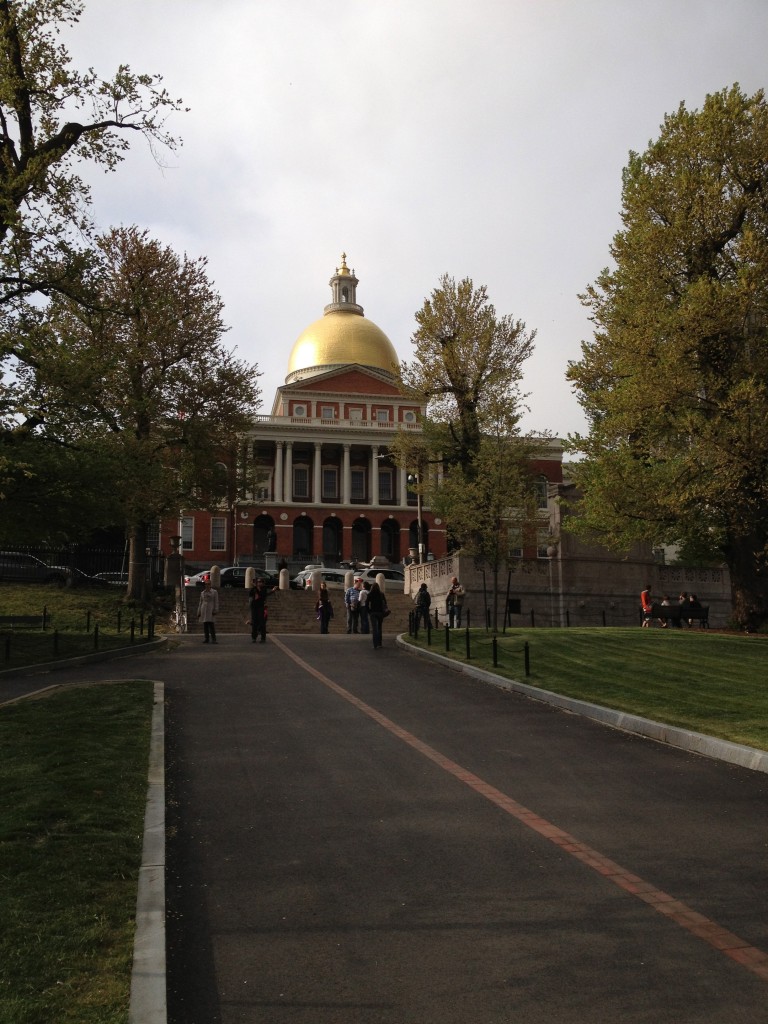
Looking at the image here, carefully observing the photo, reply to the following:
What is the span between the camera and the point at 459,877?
239 inches

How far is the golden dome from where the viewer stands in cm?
8450

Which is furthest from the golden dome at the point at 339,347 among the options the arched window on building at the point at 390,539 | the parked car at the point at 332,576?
the parked car at the point at 332,576

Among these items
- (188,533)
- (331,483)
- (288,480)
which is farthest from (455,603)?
(331,483)

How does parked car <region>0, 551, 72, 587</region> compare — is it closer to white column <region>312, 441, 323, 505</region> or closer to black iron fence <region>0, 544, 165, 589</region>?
black iron fence <region>0, 544, 165, 589</region>

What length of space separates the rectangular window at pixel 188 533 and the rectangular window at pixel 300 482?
407 inches

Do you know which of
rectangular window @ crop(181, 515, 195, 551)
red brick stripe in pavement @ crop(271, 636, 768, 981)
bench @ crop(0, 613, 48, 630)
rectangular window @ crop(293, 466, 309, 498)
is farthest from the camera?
rectangular window @ crop(293, 466, 309, 498)

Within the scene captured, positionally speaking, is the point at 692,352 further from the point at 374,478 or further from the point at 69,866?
the point at 374,478

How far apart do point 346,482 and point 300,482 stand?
4.16 metres

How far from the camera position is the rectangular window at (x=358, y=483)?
270 ft

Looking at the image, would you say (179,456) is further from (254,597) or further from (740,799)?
(740,799)

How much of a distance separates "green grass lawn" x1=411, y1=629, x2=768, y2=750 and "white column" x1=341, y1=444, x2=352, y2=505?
176ft

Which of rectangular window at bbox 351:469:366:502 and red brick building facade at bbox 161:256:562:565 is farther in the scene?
rectangular window at bbox 351:469:366:502

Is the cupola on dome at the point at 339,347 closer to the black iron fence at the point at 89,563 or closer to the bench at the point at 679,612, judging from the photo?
the black iron fence at the point at 89,563

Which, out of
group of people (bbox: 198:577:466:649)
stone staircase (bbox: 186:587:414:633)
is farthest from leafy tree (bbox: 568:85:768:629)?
stone staircase (bbox: 186:587:414:633)
